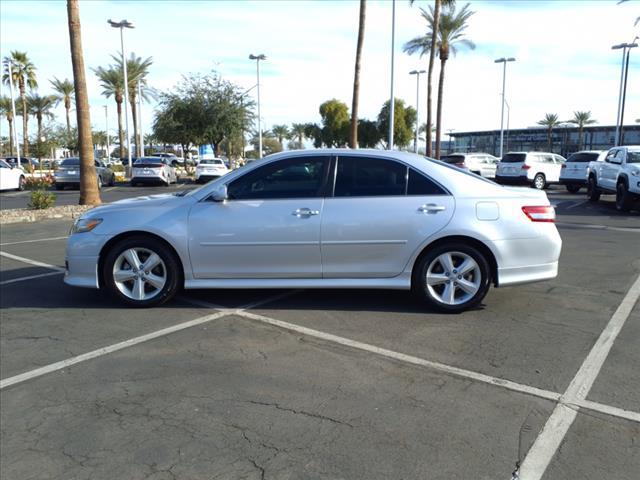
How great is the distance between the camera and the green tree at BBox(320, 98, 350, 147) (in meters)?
63.2

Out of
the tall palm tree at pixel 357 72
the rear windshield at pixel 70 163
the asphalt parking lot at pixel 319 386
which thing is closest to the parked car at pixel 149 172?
the rear windshield at pixel 70 163

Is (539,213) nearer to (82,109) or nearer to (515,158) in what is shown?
(82,109)

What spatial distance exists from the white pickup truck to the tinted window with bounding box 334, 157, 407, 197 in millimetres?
10943

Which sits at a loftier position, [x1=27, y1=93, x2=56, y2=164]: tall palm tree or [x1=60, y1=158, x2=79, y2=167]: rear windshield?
[x1=27, y1=93, x2=56, y2=164]: tall palm tree

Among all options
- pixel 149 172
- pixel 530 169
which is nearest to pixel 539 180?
pixel 530 169

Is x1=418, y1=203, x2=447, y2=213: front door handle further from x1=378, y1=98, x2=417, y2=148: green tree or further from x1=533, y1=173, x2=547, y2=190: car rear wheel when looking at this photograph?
x1=378, y1=98, x2=417, y2=148: green tree

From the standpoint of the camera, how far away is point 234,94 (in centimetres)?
3838

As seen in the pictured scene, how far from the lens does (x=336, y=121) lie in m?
63.5

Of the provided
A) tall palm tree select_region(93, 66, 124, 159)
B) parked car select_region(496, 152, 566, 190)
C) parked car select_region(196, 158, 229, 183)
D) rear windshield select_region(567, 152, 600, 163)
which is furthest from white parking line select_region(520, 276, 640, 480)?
tall palm tree select_region(93, 66, 124, 159)

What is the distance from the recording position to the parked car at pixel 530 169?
79.0 feet

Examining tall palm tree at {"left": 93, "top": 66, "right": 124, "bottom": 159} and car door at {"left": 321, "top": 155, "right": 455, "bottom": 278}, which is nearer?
car door at {"left": 321, "top": 155, "right": 455, "bottom": 278}

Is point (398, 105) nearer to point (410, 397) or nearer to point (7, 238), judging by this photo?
point (7, 238)

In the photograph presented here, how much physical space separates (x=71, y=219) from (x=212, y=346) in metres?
11.5

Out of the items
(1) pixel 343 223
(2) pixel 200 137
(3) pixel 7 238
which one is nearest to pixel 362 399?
(1) pixel 343 223
